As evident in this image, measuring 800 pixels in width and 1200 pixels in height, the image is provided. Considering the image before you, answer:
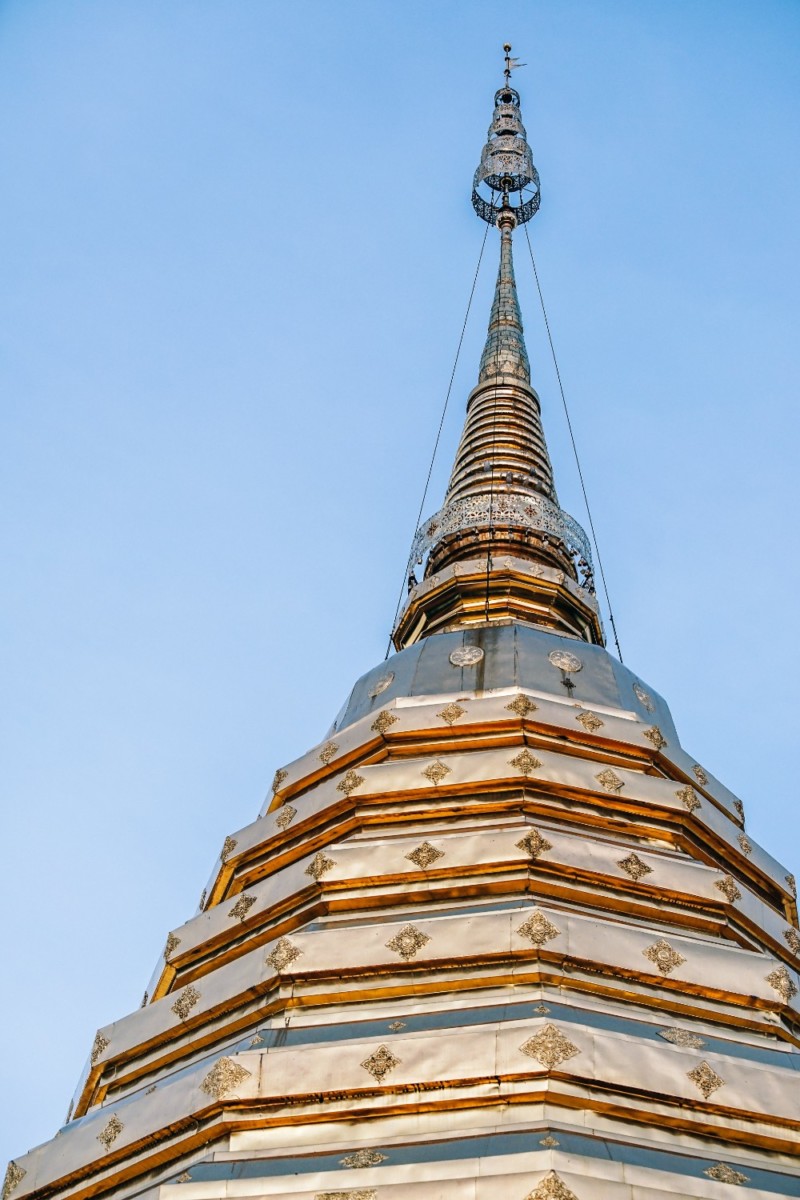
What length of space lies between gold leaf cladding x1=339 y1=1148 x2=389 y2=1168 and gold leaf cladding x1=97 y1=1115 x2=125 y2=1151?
181 cm

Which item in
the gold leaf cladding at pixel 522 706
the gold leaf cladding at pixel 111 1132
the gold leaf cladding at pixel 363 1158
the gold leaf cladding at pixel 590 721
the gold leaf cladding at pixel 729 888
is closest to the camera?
the gold leaf cladding at pixel 363 1158

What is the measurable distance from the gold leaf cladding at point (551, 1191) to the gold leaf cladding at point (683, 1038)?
5.81 ft

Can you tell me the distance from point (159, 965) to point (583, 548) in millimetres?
6508

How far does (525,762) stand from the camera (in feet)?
36.9

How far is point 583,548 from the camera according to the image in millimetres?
16406

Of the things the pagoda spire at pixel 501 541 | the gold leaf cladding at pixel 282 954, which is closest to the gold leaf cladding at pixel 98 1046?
the gold leaf cladding at pixel 282 954

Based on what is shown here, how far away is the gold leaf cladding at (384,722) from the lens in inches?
475

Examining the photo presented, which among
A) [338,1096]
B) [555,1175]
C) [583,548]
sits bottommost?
Result: [555,1175]

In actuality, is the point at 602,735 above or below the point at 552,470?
below

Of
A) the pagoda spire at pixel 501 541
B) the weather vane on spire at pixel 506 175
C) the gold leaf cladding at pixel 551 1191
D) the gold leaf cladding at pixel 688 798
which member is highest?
the weather vane on spire at pixel 506 175

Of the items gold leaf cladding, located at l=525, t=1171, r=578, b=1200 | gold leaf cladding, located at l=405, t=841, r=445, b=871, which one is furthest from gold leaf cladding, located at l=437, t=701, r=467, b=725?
gold leaf cladding, located at l=525, t=1171, r=578, b=1200

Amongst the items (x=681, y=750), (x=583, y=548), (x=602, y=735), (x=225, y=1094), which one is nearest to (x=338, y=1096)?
(x=225, y=1094)

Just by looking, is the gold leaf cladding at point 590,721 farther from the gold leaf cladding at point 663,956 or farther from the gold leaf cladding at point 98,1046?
the gold leaf cladding at point 98,1046

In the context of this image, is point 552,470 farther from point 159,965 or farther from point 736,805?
point 159,965
